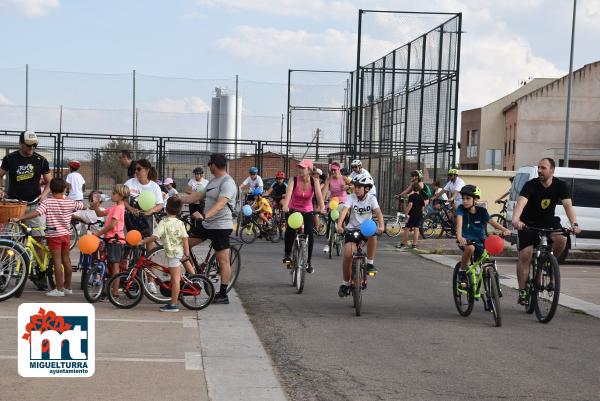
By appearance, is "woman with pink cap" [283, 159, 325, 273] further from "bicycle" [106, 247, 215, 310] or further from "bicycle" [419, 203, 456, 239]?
"bicycle" [419, 203, 456, 239]

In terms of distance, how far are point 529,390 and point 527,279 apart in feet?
13.5

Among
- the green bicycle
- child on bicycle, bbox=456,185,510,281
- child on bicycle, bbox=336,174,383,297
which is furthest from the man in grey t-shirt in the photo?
child on bicycle, bbox=456,185,510,281

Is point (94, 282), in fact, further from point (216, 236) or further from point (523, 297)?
point (523, 297)

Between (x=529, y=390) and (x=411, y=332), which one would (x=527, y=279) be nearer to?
(x=411, y=332)

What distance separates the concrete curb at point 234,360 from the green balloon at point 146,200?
155 cm

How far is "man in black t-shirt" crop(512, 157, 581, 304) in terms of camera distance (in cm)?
1060

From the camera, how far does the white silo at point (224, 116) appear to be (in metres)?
35.5

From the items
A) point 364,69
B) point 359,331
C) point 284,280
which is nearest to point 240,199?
point 364,69

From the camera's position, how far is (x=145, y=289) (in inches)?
396

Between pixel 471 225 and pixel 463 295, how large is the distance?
865 mm

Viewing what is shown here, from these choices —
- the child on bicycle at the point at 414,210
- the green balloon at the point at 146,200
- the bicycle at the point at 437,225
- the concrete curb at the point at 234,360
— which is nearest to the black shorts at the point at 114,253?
the green balloon at the point at 146,200

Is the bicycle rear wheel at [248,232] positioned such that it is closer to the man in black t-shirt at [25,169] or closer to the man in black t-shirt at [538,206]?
the man in black t-shirt at [25,169]

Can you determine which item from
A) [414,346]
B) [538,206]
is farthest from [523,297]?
[414,346]

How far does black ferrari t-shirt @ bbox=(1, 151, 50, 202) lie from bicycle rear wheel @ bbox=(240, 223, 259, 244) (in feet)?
34.8
